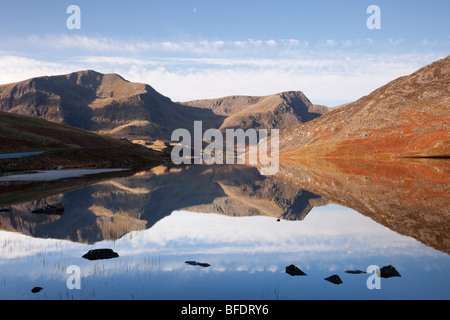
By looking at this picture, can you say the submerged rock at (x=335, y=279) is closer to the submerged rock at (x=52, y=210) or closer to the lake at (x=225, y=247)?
the lake at (x=225, y=247)

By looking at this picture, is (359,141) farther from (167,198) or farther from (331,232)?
(331,232)

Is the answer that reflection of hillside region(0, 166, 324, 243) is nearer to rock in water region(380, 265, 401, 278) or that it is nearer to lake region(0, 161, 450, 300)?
lake region(0, 161, 450, 300)

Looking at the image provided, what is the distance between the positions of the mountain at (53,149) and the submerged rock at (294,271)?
72.7m

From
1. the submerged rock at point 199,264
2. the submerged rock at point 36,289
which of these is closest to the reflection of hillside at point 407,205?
the submerged rock at point 199,264

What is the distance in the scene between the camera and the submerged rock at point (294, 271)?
15.1 m

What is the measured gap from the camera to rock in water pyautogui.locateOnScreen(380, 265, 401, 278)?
14.9 meters

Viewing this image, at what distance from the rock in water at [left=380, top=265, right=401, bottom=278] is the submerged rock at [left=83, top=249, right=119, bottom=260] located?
1256 cm

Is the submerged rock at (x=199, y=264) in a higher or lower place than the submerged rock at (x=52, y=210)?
lower

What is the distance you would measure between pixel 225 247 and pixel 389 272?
865cm

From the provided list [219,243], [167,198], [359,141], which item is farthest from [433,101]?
[219,243]

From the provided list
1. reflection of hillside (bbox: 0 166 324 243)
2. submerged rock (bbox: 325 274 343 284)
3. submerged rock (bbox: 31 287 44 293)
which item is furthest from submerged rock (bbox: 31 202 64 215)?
submerged rock (bbox: 325 274 343 284)
